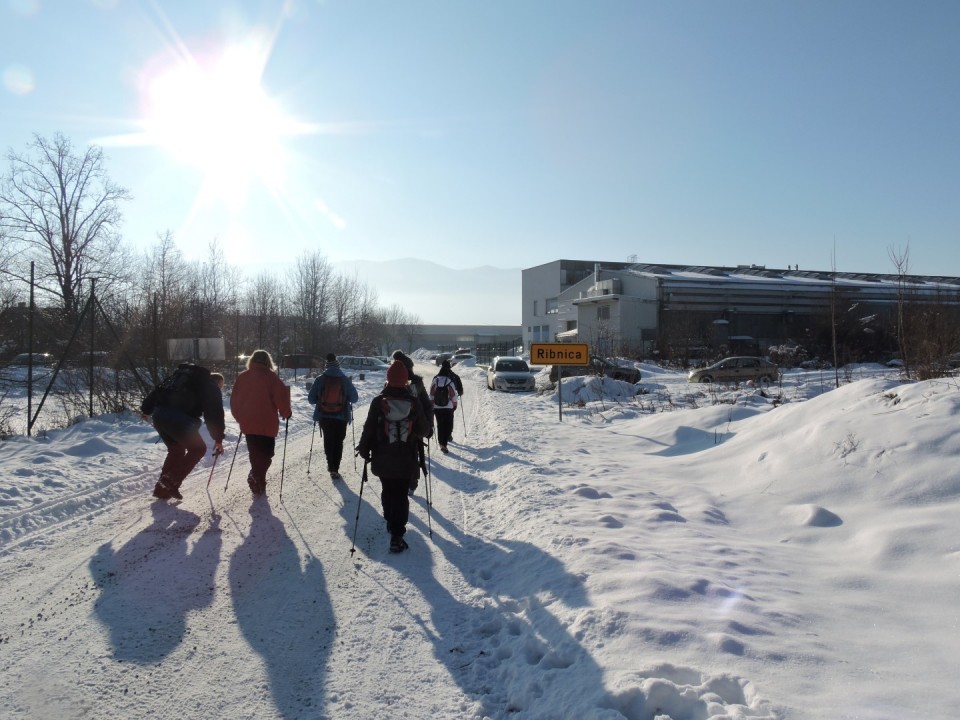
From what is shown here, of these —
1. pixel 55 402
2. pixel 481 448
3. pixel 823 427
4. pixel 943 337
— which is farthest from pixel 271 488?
pixel 943 337

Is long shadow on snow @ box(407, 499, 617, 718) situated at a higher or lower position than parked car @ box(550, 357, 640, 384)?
lower

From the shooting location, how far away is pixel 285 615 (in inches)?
187

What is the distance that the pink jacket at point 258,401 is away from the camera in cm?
855

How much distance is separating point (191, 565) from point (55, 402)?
533 inches

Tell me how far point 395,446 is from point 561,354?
10.9 m

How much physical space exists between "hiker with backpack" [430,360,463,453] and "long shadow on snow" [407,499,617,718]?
606 centimetres

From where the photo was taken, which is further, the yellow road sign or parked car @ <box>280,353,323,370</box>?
parked car @ <box>280,353,323,370</box>

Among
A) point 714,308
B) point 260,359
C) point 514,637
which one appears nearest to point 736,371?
point 714,308

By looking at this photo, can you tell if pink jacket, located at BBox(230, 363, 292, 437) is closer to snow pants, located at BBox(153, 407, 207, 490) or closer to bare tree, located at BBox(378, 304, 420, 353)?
snow pants, located at BBox(153, 407, 207, 490)

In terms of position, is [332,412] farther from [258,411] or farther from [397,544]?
[397,544]

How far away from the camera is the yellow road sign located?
55.2 ft

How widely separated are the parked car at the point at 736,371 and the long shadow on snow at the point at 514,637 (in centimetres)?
2683

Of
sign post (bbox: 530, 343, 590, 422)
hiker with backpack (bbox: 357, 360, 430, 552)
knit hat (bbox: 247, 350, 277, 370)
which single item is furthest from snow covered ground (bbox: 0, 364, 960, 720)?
sign post (bbox: 530, 343, 590, 422)

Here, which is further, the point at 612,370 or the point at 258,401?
the point at 612,370
